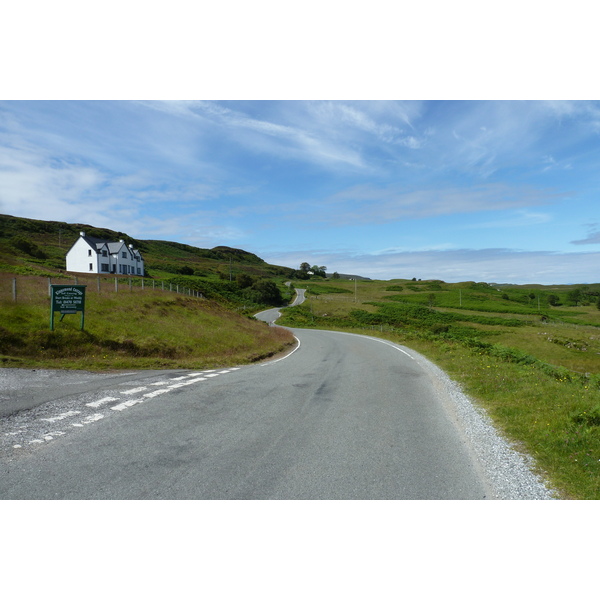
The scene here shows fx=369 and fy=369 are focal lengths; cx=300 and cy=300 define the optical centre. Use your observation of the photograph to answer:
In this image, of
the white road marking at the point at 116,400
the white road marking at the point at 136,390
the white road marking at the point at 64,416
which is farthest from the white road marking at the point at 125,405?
the white road marking at the point at 136,390

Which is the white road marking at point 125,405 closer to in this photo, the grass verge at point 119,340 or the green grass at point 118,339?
the green grass at point 118,339

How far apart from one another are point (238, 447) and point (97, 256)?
228ft

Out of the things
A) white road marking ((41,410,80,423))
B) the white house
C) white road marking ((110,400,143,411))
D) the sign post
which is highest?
the white house

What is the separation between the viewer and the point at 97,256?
65.8 meters

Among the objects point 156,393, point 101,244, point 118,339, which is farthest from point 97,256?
point 156,393

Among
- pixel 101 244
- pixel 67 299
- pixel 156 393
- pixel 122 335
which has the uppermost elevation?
pixel 101 244

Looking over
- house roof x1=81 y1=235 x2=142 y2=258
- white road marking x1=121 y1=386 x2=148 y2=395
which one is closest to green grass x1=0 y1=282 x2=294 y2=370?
white road marking x1=121 y1=386 x2=148 y2=395

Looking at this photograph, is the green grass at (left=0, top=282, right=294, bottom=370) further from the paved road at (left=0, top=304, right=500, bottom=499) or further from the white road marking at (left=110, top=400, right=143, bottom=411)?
the white road marking at (left=110, top=400, right=143, bottom=411)

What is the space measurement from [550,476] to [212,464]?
5.30 meters

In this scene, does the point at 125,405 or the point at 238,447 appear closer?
the point at 238,447

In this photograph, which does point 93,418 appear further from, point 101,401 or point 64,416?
point 101,401

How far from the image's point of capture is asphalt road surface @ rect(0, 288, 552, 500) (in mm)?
5211

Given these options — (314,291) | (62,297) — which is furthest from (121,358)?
(314,291)

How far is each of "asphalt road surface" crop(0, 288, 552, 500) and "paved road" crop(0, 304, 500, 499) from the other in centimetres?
2
